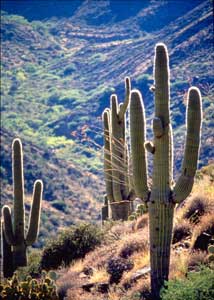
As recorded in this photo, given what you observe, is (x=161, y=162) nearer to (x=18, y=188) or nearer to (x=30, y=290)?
(x=30, y=290)

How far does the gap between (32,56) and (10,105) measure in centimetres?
3522

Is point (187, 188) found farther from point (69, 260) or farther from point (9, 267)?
point (9, 267)

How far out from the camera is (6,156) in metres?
66.5

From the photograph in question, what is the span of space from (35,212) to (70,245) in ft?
6.77

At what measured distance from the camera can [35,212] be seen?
55.5ft

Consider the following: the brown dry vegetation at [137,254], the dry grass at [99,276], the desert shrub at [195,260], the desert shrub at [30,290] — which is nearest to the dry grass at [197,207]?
the brown dry vegetation at [137,254]

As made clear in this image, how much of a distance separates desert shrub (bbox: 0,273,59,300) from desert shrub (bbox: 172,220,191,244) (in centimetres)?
254

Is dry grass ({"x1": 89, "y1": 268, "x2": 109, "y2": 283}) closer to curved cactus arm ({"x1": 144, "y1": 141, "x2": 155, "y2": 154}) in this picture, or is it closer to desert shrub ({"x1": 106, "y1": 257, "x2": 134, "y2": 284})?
desert shrub ({"x1": 106, "y1": 257, "x2": 134, "y2": 284})

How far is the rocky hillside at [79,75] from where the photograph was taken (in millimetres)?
54359

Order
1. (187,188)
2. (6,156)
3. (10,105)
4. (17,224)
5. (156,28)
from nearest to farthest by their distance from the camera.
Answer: (187,188)
(17,224)
(6,156)
(10,105)
(156,28)

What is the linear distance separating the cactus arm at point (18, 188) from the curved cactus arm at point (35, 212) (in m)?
0.27

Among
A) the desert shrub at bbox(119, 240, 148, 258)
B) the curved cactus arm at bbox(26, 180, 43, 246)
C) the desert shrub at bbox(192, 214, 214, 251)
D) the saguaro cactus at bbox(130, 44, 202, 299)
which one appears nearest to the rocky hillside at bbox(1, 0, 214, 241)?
the curved cactus arm at bbox(26, 180, 43, 246)

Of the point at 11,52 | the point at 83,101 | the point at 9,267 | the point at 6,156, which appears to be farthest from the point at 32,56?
the point at 9,267

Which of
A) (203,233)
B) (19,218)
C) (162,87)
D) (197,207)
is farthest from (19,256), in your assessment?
(162,87)
